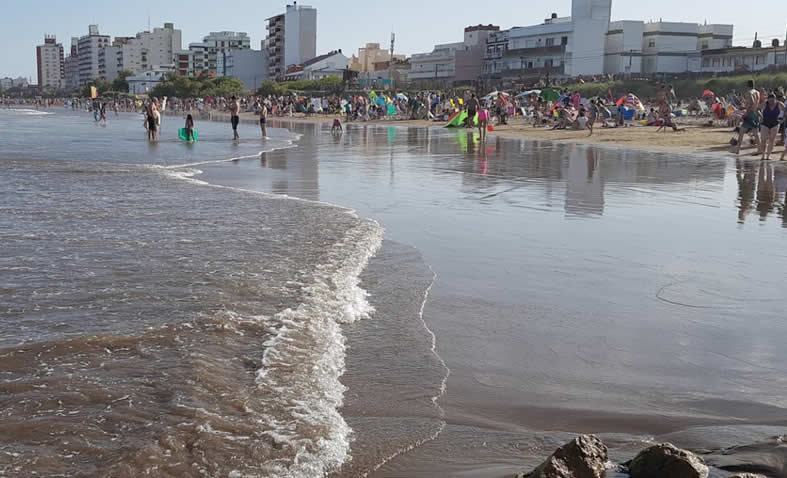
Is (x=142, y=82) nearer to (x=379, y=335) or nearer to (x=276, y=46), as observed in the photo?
(x=276, y=46)

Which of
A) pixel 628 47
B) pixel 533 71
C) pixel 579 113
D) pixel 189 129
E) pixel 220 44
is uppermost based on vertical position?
pixel 220 44

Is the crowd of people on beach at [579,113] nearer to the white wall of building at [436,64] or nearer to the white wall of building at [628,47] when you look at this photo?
the white wall of building at [628,47]

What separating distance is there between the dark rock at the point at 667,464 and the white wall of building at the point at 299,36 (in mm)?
137488

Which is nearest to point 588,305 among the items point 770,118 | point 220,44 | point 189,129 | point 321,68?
point 770,118

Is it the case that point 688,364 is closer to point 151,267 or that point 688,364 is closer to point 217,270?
point 217,270

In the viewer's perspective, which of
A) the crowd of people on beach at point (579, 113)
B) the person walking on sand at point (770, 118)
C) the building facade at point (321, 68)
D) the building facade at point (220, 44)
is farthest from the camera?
the building facade at point (220, 44)

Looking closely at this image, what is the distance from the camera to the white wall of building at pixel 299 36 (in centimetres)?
13475

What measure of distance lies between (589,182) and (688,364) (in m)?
9.58

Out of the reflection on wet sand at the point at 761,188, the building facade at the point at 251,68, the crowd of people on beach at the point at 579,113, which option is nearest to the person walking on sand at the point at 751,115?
the crowd of people on beach at the point at 579,113

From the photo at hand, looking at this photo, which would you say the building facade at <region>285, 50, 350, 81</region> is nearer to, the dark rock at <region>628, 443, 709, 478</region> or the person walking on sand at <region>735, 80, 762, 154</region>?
the person walking on sand at <region>735, 80, 762, 154</region>

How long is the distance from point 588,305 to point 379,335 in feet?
5.60

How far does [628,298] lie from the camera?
19.2 ft

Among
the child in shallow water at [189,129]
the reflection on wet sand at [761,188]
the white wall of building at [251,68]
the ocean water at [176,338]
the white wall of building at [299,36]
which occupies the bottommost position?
the ocean water at [176,338]

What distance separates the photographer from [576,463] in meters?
2.77
